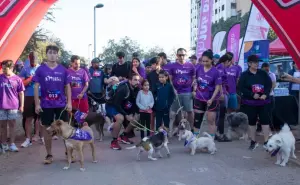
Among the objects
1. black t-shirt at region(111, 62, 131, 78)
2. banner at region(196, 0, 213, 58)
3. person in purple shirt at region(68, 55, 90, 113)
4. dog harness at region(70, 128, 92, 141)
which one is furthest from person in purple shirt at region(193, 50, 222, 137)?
banner at region(196, 0, 213, 58)

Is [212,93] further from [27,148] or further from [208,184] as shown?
[27,148]

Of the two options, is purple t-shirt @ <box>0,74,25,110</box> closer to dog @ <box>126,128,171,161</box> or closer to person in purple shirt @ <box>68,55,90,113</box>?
person in purple shirt @ <box>68,55,90,113</box>

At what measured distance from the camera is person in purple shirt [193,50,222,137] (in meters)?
7.97

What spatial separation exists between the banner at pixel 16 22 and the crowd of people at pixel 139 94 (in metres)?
0.53

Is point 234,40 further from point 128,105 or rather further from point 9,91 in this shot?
point 9,91

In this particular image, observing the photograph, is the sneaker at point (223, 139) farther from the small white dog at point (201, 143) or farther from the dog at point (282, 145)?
the dog at point (282, 145)

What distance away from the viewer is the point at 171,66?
917cm

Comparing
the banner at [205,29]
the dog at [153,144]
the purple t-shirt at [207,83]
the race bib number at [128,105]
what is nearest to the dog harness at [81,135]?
the dog at [153,144]

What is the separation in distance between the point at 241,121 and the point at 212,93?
5.10ft

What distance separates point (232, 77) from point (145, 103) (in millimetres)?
2826

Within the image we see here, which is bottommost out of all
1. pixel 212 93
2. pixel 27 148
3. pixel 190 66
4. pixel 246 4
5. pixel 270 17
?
pixel 27 148

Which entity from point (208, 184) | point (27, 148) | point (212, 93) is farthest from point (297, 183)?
point (27, 148)

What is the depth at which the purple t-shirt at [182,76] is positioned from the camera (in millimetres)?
9109

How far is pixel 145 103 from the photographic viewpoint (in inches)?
328
